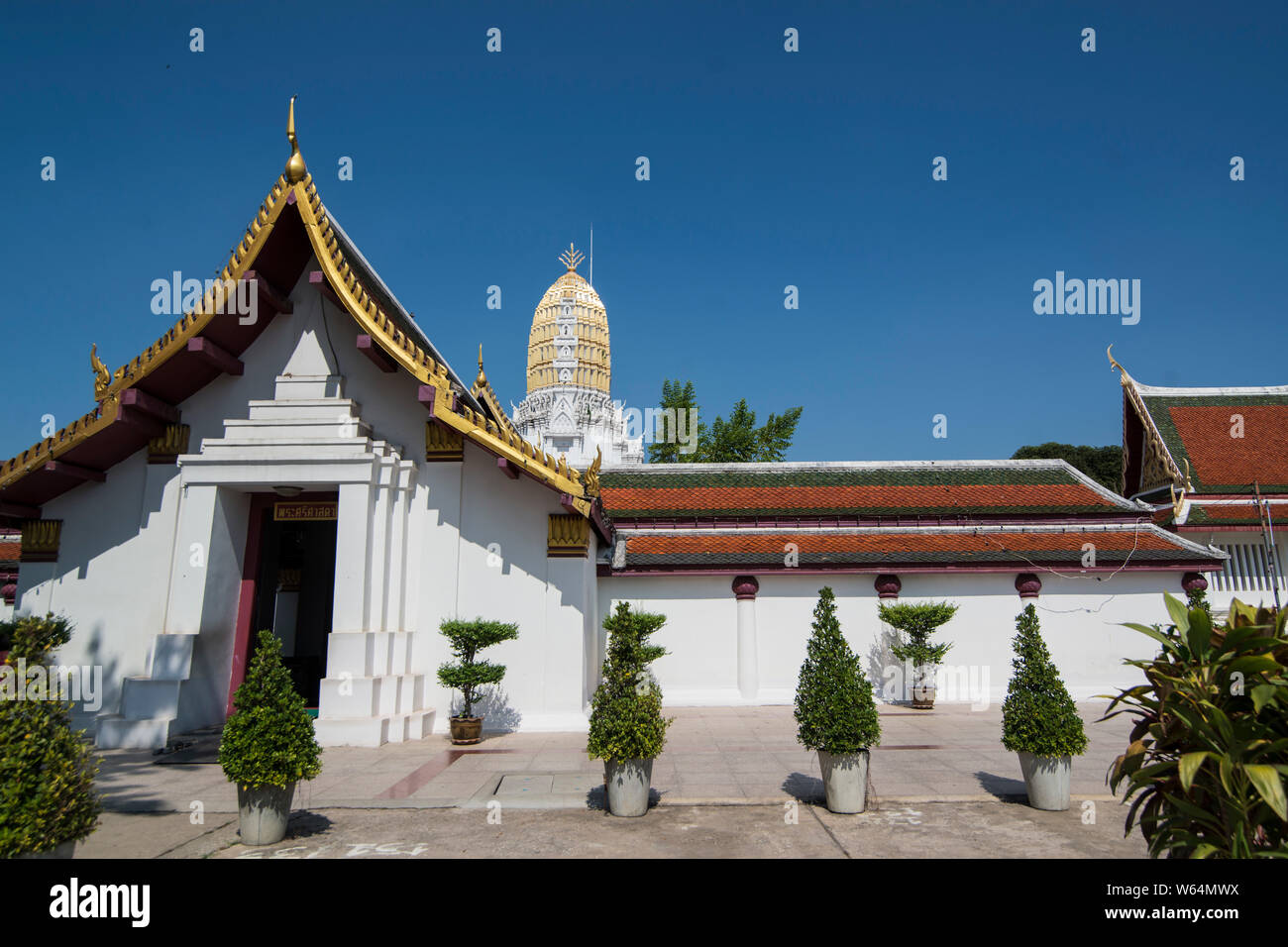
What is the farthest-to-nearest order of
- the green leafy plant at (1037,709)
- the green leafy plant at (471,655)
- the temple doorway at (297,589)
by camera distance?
1. the temple doorway at (297,589)
2. the green leafy plant at (471,655)
3. the green leafy plant at (1037,709)

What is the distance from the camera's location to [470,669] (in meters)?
11.4

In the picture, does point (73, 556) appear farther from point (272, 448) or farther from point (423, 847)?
point (423, 847)

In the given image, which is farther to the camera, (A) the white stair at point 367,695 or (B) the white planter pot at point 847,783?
(A) the white stair at point 367,695

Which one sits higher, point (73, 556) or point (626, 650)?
point (73, 556)

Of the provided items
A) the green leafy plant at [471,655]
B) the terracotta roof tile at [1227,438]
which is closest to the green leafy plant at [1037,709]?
the green leafy plant at [471,655]

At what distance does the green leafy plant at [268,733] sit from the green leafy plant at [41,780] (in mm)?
1298

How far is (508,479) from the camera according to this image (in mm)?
12961

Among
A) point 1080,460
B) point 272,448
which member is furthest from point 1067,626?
point 1080,460

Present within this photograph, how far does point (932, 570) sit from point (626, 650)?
1071cm

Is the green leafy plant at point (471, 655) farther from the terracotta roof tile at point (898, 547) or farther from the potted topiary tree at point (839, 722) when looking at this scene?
the potted topiary tree at point (839, 722)

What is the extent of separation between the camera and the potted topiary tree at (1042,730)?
7551mm

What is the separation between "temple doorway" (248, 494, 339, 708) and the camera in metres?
15.7

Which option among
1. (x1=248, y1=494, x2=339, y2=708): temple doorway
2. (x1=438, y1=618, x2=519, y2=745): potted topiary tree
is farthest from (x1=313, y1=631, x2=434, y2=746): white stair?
(x1=248, y1=494, x2=339, y2=708): temple doorway
